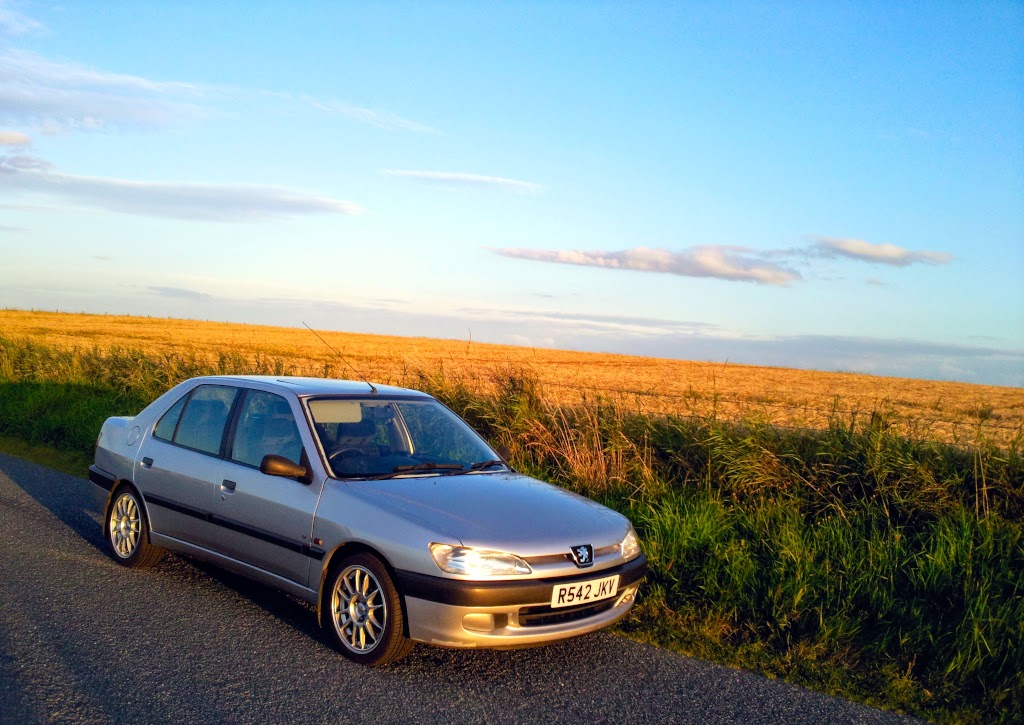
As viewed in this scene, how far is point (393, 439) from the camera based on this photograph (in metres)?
5.96

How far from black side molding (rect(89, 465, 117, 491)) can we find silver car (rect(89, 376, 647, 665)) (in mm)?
48

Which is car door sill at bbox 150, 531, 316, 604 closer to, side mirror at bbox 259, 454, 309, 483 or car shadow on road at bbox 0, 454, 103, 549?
side mirror at bbox 259, 454, 309, 483

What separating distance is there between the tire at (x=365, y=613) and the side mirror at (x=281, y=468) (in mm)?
597

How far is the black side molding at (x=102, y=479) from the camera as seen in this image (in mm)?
7068

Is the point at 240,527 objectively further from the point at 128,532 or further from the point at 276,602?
the point at 128,532

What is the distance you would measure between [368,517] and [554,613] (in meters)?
1.10

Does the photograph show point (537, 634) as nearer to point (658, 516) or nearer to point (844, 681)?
point (844, 681)

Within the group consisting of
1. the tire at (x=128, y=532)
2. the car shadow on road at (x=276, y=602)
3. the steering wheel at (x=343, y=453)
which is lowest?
the car shadow on road at (x=276, y=602)

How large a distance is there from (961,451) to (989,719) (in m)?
4.18

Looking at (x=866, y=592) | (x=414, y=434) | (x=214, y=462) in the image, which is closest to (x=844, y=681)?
(x=866, y=592)

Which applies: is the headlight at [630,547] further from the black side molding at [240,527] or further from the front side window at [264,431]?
the front side window at [264,431]

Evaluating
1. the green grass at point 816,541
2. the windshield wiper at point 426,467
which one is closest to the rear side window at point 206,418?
the windshield wiper at point 426,467

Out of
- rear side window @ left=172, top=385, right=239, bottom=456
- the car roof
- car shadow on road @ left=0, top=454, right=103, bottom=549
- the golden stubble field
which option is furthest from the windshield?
the golden stubble field

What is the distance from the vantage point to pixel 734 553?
645 centimetres
